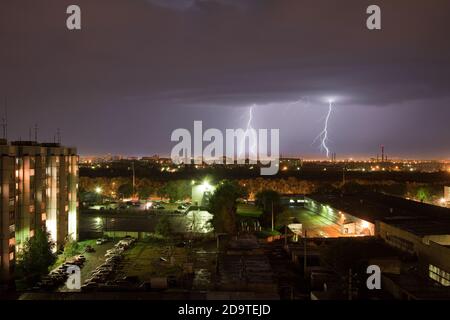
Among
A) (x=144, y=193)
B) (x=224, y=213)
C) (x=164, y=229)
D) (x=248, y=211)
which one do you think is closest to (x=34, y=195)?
(x=164, y=229)

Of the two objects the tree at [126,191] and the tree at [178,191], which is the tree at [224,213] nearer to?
the tree at [178,191]

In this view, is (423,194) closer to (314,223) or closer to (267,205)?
(314,223)

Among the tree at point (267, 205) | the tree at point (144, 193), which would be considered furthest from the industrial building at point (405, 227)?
the tree at point (144, 193)

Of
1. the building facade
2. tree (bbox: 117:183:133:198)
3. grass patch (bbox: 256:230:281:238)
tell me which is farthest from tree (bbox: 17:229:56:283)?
tree (bbox: 117:183:133:198)

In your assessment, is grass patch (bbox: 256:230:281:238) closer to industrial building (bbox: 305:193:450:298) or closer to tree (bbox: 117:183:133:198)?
industrial building (bbox: 305:193:450:298)

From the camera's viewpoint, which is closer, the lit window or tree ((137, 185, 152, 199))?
the lit window
